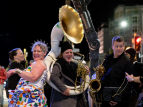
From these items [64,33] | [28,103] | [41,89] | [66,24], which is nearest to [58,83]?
[41,89]

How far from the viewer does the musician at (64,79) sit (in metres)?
3.59

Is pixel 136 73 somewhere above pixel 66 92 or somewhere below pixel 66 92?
above

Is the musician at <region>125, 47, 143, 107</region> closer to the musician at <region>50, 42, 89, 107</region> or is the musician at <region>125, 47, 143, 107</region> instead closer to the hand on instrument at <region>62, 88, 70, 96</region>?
the musician at <region>50, 42, 89, 107</region>

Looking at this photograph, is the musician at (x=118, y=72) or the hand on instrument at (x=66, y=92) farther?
the musician at (x=118, y=72)

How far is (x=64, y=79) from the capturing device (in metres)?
A: 3.72

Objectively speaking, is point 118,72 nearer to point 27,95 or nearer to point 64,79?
point 64,79

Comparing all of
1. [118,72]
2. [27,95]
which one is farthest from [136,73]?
[27,95]

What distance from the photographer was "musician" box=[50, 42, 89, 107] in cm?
359

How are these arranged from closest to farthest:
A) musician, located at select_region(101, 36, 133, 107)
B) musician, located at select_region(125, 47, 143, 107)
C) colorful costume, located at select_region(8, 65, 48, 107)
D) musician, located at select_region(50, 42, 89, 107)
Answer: colorful costume, located at select_region(8, 65, 48, 107)
musician, located at select_region(50, 42, 89, 107)
musician, located at select_region(101, 36, 133, 107)
musician, located at select_region(125, 47, 143, 107)

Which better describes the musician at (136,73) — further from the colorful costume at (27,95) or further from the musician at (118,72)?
the colorful costume at (27,95)

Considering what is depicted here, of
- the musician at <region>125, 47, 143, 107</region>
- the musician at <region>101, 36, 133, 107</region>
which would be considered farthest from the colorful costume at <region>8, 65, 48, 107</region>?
the musician at <region>125, 47, 143, 107</region>

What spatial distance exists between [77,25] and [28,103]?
1.80 m

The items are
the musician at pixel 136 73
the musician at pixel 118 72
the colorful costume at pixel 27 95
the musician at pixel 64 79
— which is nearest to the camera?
the colorful costume at pixel 27 95

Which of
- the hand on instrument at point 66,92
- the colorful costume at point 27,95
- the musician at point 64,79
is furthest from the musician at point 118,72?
the colorful costume at point 27,95
